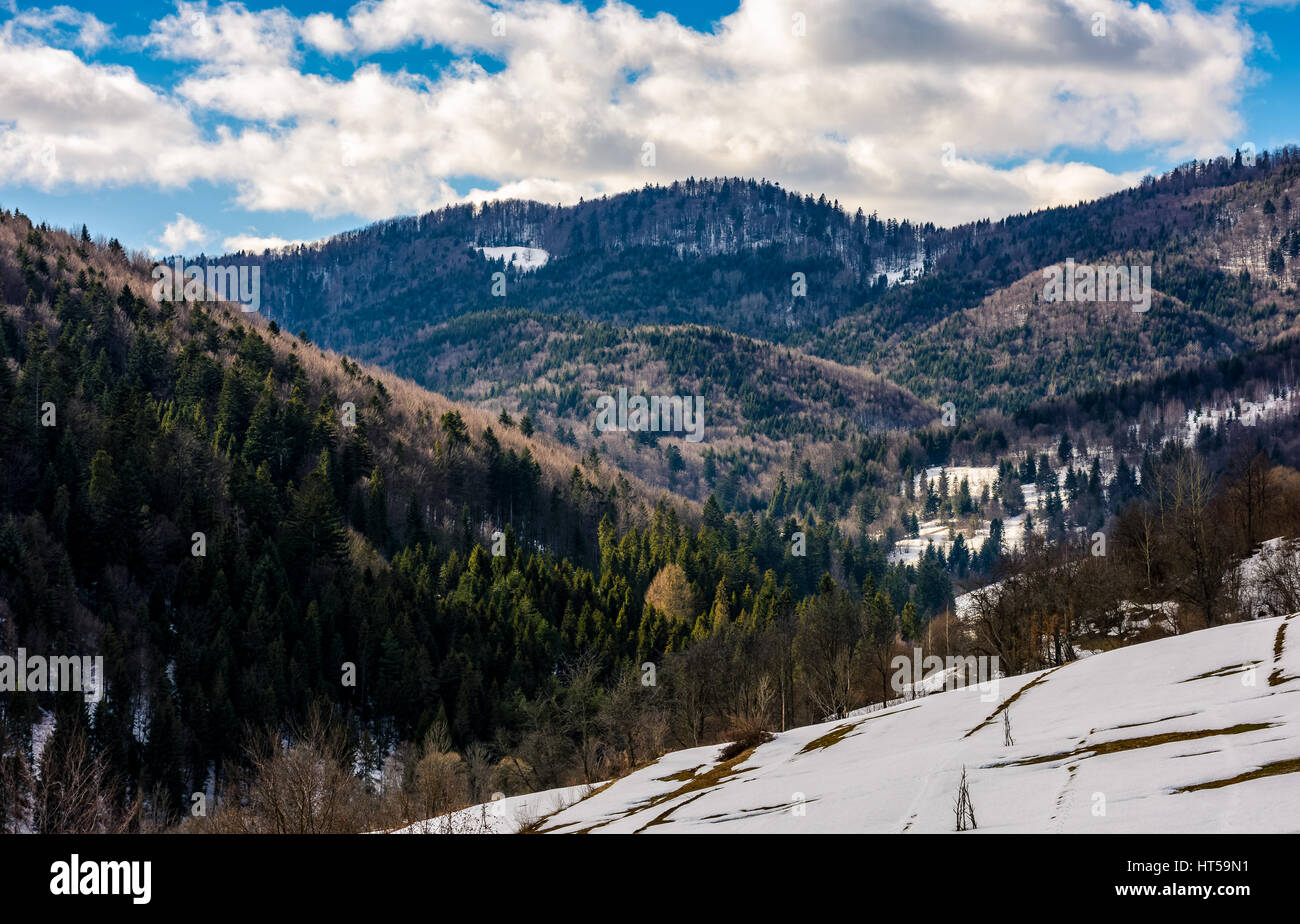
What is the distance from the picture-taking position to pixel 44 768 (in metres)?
64.4

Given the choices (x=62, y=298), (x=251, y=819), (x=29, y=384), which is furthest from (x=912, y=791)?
(x=62, y=298)

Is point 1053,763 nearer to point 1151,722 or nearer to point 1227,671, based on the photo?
point 1151,722

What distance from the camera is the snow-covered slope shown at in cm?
1827

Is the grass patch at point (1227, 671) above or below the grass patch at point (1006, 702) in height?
above

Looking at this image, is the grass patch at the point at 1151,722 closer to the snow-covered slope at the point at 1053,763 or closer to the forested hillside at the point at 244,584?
the snow-covered slope at the point at 1053,763

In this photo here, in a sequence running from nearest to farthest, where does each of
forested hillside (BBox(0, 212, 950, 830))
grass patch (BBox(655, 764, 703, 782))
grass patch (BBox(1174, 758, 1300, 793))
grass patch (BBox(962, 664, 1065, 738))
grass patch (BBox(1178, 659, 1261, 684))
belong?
grass patch (BBox(1174, 758, 1300, 793)), grass patch (BBox(1178, 659, 1261, 684)), grass patch (BBox(962, 664, 1065, 738)), grass patch (BBox(655, 764, 703, 782)), forested hillside (BBox(0, 212, 950, 830))

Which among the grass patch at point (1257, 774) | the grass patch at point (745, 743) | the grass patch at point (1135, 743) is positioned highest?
the grass patch at point (1257, 774)

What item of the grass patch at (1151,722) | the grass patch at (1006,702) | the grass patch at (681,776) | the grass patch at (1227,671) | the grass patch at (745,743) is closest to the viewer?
the grass patch at (1151,722)

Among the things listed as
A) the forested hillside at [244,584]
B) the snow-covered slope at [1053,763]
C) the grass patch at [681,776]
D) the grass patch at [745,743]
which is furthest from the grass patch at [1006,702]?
the forested hillside at [244,584]

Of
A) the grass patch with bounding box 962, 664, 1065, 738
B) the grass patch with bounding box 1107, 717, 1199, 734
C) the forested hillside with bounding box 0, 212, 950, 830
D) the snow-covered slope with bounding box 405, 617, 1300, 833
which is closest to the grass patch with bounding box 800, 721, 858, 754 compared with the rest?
the snow-covered slope with bounding box 405, 617, 1300, 833

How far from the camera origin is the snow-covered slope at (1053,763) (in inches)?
719

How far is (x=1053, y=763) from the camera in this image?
942 inches

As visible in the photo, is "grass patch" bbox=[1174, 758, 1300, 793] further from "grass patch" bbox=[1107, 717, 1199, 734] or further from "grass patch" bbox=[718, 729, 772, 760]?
"grass patch" bbox=[718, 729, 772, 760]
